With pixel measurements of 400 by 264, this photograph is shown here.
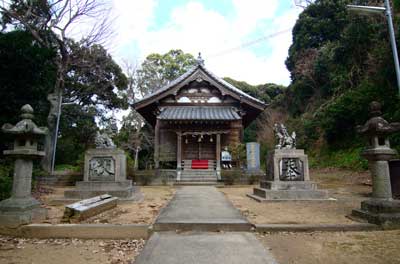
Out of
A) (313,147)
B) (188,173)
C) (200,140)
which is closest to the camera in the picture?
(188,173)

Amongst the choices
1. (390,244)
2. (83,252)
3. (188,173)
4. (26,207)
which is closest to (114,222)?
(83,252)

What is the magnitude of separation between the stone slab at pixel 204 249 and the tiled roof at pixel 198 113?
42.3 ft

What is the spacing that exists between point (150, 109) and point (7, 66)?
10.6m

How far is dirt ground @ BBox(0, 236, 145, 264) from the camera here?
349 centimetres

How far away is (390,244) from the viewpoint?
12.4ft

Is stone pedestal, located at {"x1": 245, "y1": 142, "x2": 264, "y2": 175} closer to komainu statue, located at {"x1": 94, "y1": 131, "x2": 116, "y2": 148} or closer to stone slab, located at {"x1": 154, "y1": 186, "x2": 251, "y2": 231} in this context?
komainu statue, located at {"x1": 94, "y1": 131, "x2": 116, "y2": 148}

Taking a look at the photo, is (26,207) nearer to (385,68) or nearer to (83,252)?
(83,252)

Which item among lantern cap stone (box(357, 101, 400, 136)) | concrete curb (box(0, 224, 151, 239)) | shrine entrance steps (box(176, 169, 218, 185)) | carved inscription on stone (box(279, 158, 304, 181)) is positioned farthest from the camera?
shrine entrance steps (box(176, 169, 218, 185))

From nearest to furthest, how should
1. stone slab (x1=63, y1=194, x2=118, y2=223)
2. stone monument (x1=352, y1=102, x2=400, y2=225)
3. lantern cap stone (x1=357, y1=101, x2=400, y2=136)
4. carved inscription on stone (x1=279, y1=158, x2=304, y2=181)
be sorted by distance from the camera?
1. stone monument (x1=352, y1=102, x2=400, y2=225)
2. stone slab (x1=63, y1=194, x2=118, y2=223)
3. lantern cap stone (x1=357, y1=101, x2=400, y2=136)
4. carved inscription on stone (x1=279, y1=158, x2=304, y2=181)

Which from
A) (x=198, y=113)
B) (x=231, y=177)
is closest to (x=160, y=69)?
(x=198, y=113)

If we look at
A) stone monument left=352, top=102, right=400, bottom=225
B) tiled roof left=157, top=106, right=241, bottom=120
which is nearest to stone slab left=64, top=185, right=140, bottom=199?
stone monument left=352, top=102, right=400, bottom=225

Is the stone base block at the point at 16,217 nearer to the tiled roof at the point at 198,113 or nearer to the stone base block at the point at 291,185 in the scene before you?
the stone base block at the point at 291,185

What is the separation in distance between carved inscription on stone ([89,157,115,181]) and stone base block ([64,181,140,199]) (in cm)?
20

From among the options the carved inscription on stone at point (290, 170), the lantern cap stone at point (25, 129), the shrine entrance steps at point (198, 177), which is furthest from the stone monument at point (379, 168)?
the shrine entrance steps at point (198, 177)
